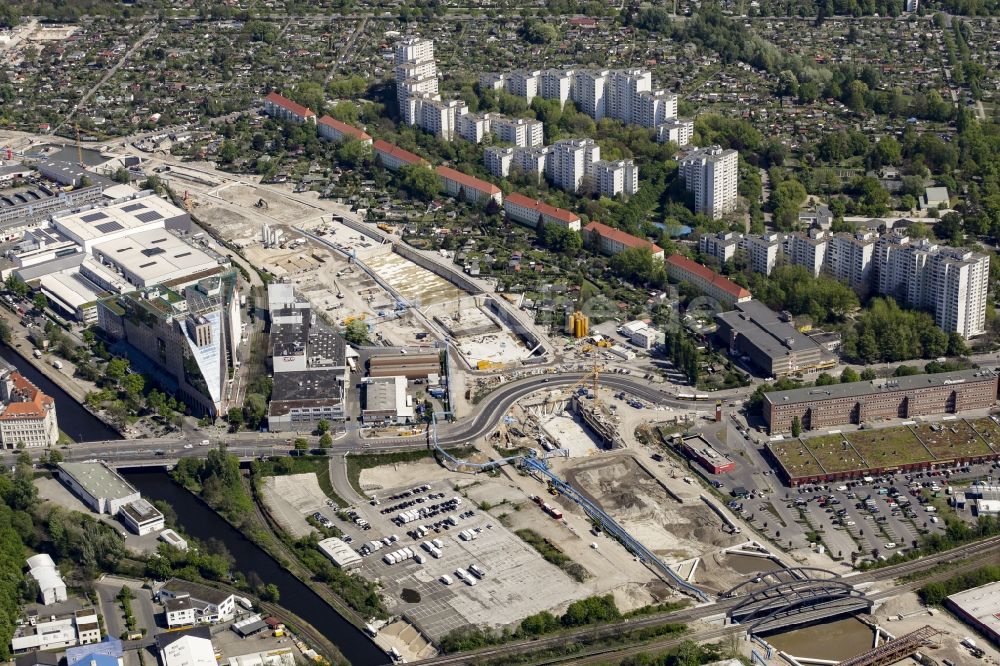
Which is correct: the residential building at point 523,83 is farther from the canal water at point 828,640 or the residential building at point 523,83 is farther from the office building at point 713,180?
the canal water at point 828,640

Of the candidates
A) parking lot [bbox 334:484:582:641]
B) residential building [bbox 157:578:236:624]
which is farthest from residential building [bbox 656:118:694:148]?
residential building [bbox 157:578:236:624]

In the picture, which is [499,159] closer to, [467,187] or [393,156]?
[467,187]

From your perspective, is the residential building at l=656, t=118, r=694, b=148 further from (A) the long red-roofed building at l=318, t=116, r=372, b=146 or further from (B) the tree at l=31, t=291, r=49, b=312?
(B) the tree at l=31, t=291, r=49, b=312

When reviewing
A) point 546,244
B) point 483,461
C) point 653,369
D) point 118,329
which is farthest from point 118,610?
point 546,244

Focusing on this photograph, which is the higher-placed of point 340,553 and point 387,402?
point 387,402

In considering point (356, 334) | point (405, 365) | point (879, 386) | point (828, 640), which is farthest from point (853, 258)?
point (828, 640)

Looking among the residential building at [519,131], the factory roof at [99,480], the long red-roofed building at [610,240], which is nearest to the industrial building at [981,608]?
the long red-roofed building at [610,240]
